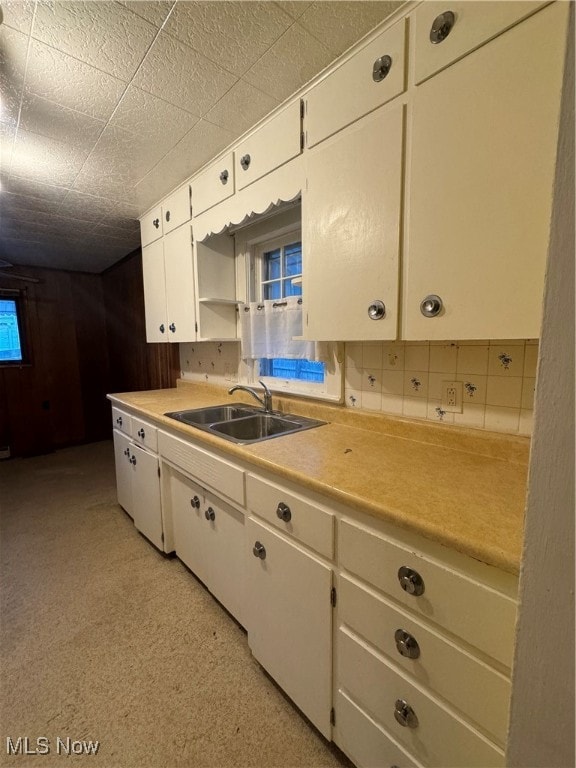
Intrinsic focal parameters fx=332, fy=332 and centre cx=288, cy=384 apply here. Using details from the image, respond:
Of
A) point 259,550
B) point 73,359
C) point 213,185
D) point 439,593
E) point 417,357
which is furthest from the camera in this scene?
point 73,359

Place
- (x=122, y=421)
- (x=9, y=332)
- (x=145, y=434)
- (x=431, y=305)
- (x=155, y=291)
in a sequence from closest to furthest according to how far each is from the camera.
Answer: (x=431, y=305) < (x=145, y=434) < (x=122, y=421) < (x=155, y=291) < (x=9, y=332)

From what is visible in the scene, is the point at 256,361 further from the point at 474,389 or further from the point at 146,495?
the point at 474,389

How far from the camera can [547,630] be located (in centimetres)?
43

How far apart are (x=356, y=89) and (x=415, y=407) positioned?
1.17 meters

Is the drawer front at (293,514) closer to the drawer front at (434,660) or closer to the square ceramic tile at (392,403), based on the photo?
the drawer front at (434,660)

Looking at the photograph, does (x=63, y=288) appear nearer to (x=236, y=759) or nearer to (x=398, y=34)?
(x=398, y=34)

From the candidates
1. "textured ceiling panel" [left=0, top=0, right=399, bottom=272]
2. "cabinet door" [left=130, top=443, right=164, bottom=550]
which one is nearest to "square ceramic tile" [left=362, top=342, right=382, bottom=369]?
"textured ceiling panel" [left=0, top=0, right=399, bottom=272]

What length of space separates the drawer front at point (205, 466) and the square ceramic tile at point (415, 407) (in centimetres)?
73

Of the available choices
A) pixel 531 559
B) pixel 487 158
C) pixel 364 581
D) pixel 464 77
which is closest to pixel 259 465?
pixel 364 581

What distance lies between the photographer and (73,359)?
176 inches

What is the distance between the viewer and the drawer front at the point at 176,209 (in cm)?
209

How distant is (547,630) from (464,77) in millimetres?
1227

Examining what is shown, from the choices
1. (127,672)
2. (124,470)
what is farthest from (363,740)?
(124,470)
